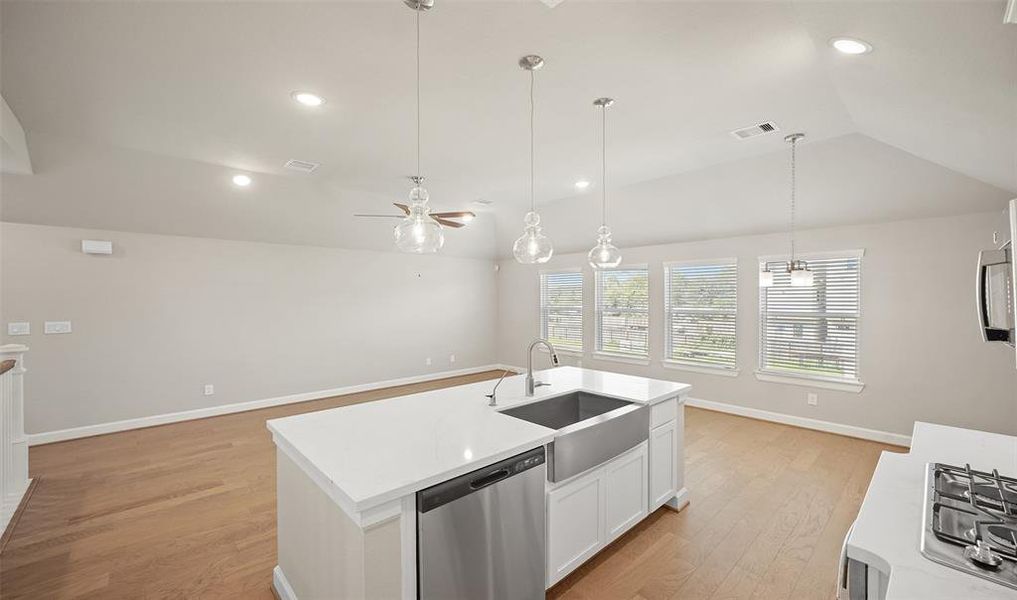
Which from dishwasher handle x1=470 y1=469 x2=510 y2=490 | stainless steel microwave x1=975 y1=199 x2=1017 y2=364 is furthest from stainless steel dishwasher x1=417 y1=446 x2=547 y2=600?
stainless steel microwave x1=975 y1=199 x2=1017 y2=364

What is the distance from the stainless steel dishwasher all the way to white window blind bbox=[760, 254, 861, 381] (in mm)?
4529

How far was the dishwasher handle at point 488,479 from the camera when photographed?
1684 millimetres

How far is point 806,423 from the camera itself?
4953 mm

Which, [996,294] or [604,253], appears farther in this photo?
[604,253]

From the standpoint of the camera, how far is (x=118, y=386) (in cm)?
493

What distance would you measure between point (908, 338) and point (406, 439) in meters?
5.17

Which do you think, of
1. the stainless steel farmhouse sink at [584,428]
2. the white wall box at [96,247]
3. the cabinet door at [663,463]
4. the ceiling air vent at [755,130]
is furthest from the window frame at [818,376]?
the white wall box at [96,247]

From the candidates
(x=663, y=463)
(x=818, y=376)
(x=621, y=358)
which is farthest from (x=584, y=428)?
(x=621, y=358)

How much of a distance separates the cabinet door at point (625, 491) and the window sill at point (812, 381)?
3415 mm

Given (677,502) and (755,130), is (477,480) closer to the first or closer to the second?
(677,502)

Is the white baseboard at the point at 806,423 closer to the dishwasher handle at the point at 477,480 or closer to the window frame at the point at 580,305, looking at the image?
the window frame at the point at 580,305

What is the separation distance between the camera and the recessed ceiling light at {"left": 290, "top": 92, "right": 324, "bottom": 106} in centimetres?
291

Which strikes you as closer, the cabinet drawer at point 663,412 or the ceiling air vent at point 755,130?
the cabinet drawer at point 663,412

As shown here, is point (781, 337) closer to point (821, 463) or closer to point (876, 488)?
point (821, 463)
